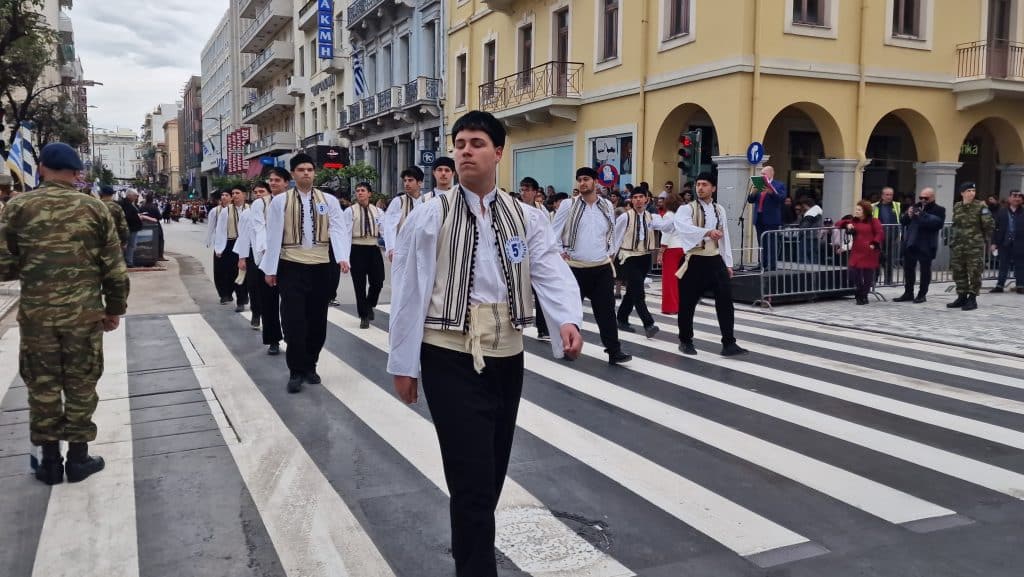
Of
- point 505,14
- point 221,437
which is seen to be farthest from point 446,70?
point 221,437

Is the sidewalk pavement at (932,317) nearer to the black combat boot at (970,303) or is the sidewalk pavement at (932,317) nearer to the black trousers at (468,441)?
the black combat boot at (970,303)

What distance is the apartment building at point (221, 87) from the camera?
76.6 meters

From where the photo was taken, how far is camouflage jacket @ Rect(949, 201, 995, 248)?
13.0 meters

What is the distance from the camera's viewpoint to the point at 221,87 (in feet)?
282

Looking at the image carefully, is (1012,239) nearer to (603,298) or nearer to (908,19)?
(908,19)

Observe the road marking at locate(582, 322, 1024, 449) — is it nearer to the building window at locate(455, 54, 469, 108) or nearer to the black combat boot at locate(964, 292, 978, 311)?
the black combat boot at locate(964, 292, 978, 311)

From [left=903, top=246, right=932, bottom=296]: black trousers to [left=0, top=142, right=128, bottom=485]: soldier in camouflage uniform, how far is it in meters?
12.6

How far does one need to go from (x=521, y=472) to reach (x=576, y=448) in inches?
25.6

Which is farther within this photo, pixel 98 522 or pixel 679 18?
pixel 679 18

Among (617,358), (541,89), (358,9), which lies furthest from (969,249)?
(358,9)

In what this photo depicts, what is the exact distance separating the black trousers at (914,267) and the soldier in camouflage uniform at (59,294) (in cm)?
1256

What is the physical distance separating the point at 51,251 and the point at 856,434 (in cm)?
539

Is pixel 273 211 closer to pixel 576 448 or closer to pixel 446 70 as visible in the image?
pixel 576 448

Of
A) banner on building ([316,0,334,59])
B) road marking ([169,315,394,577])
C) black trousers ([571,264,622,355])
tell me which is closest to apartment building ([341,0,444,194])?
banner on building ([316,0,334,59])
